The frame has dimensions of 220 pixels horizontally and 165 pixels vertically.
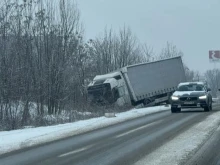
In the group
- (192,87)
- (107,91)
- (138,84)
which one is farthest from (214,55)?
(192,87)

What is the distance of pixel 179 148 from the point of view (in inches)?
503

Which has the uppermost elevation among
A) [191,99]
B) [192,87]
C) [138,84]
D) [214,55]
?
[214,55]

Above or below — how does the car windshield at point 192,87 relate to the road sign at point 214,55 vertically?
below

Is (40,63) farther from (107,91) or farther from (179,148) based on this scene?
(179,148)

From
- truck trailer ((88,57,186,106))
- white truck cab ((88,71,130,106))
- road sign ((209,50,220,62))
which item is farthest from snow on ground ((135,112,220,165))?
road sign ((209,50,220,62))

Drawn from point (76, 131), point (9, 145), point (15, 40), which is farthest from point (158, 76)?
point (9, 145)

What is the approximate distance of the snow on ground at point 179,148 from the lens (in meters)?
10.6

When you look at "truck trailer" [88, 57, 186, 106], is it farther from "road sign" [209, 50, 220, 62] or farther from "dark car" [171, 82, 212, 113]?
"road sign" [209, 50, 220, 62]

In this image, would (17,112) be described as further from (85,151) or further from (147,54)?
(147,54)

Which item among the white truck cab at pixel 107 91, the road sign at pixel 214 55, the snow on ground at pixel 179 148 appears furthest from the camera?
the road sign at pixel 214 55

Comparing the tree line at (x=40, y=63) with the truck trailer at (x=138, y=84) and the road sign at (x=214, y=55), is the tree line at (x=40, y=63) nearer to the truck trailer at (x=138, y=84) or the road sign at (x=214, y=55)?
the truck trailer at (x=138, y=84)

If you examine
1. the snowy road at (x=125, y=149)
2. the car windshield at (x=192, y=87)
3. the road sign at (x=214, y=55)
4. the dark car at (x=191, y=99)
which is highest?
the road sign at (x=214, y=55)

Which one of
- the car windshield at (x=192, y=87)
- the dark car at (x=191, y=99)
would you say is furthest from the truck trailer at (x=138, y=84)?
the dark car at (x=191, y=99)

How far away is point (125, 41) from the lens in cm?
5947
